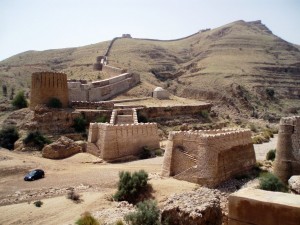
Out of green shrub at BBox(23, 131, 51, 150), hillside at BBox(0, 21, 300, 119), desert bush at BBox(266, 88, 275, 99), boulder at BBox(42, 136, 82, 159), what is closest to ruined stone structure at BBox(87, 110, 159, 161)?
boulder at BBox(42, 136, 82, 159)

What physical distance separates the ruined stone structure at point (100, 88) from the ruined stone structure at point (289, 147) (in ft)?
73.3

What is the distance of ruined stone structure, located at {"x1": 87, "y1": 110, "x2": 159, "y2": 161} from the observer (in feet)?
70.3

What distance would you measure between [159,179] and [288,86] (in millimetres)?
47642

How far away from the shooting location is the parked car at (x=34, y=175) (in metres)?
17.7

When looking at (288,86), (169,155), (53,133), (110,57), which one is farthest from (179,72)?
(169,155)

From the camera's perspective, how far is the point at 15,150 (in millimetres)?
24422

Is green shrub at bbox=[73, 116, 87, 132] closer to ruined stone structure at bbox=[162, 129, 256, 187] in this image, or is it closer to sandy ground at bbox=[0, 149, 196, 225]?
sandy ground at bbox=[0, 149, 196, 225]

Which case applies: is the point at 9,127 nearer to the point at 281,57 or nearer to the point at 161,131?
the point at 161,131

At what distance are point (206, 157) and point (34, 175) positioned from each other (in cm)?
854

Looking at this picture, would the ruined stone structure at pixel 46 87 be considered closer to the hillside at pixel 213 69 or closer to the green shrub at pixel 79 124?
the green shrub at pixel 79 124

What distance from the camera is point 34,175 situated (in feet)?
58.4

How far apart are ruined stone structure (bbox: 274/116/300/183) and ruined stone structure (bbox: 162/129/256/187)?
2503mm

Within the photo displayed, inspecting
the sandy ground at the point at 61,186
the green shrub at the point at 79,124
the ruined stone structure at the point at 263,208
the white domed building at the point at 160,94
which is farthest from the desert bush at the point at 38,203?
the white domed building at the point at 160,94

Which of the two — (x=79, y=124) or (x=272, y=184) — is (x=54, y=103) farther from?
(x=272, y=184)
